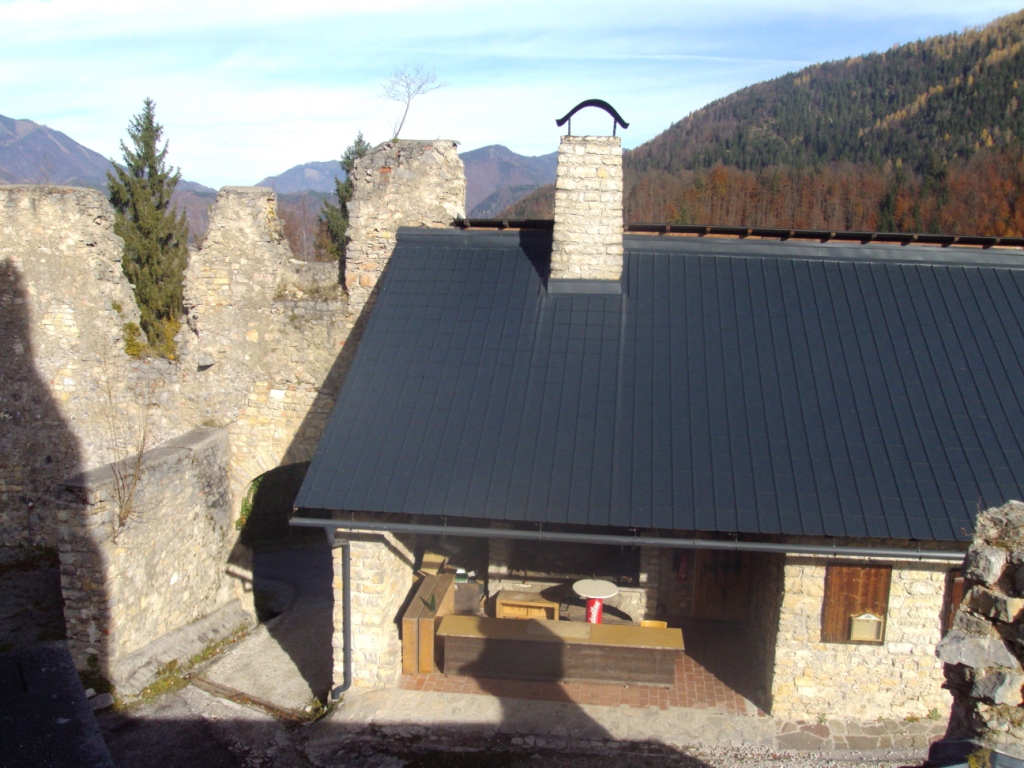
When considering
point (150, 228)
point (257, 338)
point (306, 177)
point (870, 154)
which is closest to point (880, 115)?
point (870, 154)

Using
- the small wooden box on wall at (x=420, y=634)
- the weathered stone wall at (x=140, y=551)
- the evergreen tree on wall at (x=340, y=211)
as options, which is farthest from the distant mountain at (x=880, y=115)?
the weathered stone wall at (x=140, y=551)

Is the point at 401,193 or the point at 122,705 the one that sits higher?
the point at 401,193

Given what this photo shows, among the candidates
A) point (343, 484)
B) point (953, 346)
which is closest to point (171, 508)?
point (343, 484)

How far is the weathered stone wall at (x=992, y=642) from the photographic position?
11.2 ft

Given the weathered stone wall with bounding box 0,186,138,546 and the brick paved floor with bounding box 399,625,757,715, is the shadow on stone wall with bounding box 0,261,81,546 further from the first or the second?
the brick paved floor with bounding box 399,625,757,715

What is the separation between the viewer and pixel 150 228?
62.7 ft

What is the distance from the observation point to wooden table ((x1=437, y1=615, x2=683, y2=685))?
26.1 feet

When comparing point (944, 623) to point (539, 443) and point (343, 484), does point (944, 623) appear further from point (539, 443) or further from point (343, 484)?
point (343, 484)

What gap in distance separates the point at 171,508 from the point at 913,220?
4130cm

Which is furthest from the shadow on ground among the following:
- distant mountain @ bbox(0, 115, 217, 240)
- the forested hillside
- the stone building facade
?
distant mountain @ bbox(0, 115, 217, 240)

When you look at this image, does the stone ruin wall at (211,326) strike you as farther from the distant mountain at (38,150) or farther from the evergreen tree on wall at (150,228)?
the distant mountain at (38,150)

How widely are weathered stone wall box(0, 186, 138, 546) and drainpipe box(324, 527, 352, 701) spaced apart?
5.08 meters

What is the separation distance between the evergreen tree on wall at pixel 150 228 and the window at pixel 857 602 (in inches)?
566

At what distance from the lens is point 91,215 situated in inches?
401
